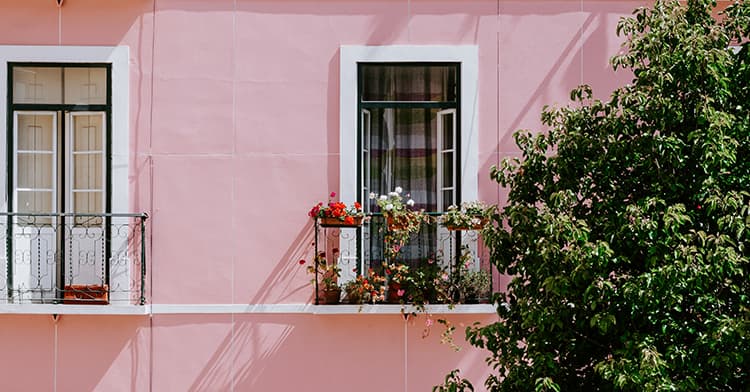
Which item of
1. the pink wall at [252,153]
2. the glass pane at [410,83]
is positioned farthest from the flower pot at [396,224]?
the glass pane at [410,83]

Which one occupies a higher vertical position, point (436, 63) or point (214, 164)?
point (436, 63)

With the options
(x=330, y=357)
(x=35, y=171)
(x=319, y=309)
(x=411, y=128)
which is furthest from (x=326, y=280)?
Answer: (x=35, y=171)

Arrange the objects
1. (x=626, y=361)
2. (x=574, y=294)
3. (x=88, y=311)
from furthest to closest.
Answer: (x=88, y=311)
(x=574, y=294)
(x=626, y=361)

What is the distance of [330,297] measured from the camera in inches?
393

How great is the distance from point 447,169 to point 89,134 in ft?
12.7

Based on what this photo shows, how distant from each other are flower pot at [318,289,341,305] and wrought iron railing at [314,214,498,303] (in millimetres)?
141

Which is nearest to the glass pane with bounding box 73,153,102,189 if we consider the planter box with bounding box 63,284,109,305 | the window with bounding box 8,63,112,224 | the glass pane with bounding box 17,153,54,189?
the window with bounding box 8,63,112,224

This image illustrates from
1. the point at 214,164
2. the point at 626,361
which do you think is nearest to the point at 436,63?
the point at 214,164

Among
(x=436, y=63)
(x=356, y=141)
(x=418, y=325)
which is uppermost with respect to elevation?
(x=436, y=63)

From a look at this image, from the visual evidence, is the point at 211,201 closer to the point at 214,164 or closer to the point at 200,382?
the point at 214,164

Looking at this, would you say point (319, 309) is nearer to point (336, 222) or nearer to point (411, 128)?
point (336, 222)

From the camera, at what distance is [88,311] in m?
9.87

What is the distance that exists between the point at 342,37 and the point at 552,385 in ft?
15.8

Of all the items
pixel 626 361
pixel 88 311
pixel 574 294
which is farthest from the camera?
pixel 88 311
